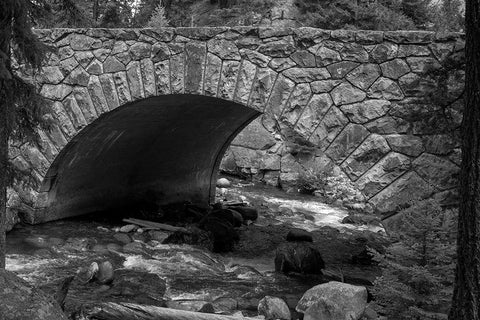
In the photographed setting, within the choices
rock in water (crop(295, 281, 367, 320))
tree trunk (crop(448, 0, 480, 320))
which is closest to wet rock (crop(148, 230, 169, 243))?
rock in water (crop(295, 281, 367, 320))

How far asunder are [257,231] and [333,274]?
280 centimetres

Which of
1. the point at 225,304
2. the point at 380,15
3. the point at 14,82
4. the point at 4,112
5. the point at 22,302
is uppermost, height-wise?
the point at 380,15

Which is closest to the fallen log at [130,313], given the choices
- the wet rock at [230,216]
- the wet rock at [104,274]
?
the wet rock at [104,274]

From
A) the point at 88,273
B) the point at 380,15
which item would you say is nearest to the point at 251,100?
the point at 88,273

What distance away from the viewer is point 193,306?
6.08 m

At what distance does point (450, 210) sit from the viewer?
5281mm

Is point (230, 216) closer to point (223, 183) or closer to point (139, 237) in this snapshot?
point (139, 237)

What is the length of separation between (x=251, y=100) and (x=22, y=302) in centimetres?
395

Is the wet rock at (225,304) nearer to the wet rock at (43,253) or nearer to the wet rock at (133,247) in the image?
the wet rock at (133,247)

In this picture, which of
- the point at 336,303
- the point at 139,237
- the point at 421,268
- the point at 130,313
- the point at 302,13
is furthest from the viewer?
the point at 302,13

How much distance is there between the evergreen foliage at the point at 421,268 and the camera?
4660 millimetres

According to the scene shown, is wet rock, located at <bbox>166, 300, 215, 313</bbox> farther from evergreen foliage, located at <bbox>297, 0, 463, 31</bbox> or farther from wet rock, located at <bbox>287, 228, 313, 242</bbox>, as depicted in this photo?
evergreen foliage, located at <bbox>297, 0, 463, 31</bbox>

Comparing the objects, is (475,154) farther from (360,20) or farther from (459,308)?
(360,20)

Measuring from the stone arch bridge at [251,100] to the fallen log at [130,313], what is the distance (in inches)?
56.6
